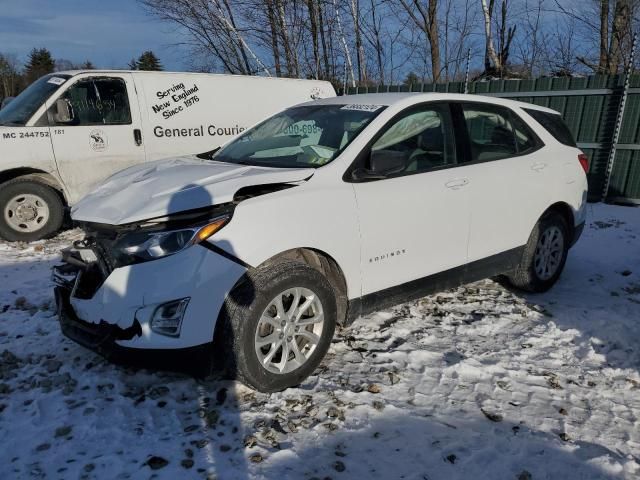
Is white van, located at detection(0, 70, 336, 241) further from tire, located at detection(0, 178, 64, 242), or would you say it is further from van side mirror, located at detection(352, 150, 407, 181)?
van side mirror, located at detection(352, 150, 407, 181)

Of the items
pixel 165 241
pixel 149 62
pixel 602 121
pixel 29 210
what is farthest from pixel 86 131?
pixel 149 62

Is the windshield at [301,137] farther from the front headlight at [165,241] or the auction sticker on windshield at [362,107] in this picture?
the front headlight at [165,241]

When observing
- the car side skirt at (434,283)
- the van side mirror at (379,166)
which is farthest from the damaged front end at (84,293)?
the van side mirror at (379,166)

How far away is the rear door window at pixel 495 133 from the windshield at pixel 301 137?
905 millimetres

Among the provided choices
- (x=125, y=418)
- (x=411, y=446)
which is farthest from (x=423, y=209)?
(x=125, y=418)

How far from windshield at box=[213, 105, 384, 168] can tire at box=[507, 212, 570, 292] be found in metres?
1.95

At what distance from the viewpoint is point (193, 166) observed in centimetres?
346

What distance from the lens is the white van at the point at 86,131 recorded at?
6078 mm

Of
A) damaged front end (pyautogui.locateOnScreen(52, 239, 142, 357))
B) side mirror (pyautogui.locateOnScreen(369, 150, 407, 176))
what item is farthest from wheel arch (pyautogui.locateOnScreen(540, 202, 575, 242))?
damaged front end (pyautogui.locateOnScreen(52, 239, 142, 357))

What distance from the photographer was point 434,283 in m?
3.68

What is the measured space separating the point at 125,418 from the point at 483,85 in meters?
9.59

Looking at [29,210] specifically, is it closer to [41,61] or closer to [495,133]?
[495,133]

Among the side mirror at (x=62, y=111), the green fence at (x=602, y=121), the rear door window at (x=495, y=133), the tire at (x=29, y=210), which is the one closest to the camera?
the rear door window at (x=495, y=133)

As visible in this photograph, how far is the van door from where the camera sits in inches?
246
